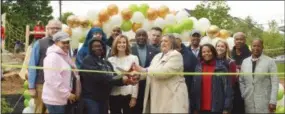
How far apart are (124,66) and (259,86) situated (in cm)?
145

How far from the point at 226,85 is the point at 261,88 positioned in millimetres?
429

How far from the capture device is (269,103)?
4.83m

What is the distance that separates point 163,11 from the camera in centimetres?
1029

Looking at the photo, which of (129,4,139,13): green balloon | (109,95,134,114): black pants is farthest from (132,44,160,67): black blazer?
(129,4,139,13): green balloon

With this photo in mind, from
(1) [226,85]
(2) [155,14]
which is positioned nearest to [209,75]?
(1) [226,85]

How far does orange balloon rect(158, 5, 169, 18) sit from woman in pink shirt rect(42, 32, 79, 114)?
5331 mm

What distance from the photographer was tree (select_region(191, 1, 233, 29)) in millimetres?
26688

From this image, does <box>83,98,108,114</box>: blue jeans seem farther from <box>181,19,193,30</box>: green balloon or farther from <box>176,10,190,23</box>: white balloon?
<box>176,10,190,23</box>: white balloon

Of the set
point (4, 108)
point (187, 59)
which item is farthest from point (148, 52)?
point (4, 108)

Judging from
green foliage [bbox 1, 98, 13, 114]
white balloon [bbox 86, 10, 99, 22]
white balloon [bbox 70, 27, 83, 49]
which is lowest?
green foliage [bbox 1, 98, 13, 114]

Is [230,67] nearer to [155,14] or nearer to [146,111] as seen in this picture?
[146,111]

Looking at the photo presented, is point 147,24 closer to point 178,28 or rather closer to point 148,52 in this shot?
point 178,28

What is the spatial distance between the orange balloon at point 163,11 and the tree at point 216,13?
16.0m

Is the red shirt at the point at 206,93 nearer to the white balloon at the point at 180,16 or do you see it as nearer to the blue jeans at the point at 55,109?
the blue jeans at the point at 55,109
